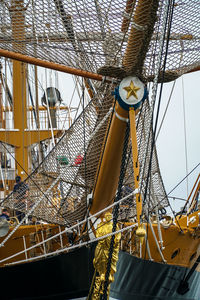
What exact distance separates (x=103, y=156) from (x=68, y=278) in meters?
2.04

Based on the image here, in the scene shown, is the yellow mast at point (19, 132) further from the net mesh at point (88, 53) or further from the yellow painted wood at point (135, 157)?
the yellow painted wood at point (135, 157)

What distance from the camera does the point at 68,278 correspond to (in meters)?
9.18

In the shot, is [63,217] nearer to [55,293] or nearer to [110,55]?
[55,293]

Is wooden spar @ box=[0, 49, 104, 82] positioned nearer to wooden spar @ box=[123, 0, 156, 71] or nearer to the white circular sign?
wooden spar @ box=[123, 0, 156, 71]

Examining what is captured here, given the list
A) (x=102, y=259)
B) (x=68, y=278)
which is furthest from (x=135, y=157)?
(x=68, y=278)

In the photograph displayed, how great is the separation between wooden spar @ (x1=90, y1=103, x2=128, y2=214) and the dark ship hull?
737 millimetres

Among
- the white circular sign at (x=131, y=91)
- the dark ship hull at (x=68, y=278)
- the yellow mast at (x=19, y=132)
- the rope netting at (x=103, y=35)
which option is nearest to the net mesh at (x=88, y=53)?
the rope netting at (x=103, y=35)

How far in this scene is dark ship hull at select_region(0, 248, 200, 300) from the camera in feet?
29.3

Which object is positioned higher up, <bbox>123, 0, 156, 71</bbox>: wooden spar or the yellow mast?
<bbox>123, 0, 156, 71</bbox>: wooden spar

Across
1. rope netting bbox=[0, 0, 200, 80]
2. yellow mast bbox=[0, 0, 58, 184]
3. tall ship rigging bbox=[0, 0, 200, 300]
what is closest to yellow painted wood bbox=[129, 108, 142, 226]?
tall ship rigging bbox=[0, 0, 200, 300]

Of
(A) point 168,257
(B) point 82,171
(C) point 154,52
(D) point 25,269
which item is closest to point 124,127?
(C) point 154,52

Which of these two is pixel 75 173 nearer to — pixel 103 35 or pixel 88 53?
pixel 88 53

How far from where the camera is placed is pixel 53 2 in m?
8.18

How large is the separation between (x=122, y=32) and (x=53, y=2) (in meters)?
1.03
